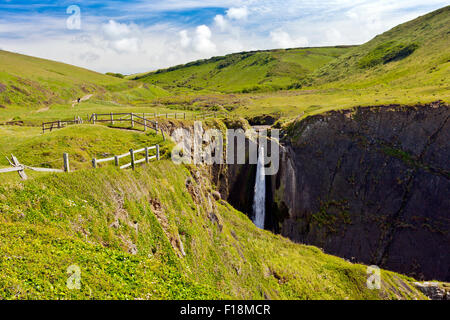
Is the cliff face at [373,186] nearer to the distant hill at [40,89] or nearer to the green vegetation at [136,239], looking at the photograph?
the green vegetation at [136,239]

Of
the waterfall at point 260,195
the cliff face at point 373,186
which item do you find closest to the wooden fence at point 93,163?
the waterfall at point 260,195

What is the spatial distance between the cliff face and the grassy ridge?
15.3 meters

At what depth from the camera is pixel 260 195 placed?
4531 centimetres

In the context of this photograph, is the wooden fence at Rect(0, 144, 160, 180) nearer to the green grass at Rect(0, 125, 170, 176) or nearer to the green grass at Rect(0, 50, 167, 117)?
the green grass at Rect(0, 125, 170, 176)

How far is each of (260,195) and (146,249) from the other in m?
33.4

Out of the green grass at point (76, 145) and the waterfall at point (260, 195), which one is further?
the waterfall at point (260, 195)

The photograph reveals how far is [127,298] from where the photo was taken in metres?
8.15

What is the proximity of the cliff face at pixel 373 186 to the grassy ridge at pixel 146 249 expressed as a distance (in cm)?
1531

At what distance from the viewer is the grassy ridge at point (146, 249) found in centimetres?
838

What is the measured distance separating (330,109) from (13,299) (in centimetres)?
4777

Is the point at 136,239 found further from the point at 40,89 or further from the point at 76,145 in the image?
the point at 40,89

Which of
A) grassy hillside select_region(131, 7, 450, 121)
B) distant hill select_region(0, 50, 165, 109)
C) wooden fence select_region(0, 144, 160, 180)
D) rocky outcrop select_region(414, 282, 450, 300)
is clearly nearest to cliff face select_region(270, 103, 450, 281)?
grassy hillside select_region(131, 7, 450, 121)

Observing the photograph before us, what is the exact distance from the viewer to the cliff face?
3556 centimetres
